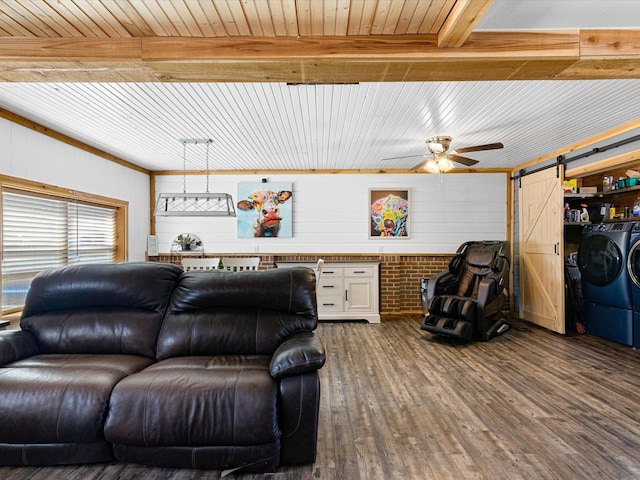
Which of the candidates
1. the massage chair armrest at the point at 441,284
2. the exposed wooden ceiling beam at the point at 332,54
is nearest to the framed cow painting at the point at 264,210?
the massage chair armrest at the point at 441,284

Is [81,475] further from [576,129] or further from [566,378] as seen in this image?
[576,129]

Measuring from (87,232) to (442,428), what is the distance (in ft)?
15.7

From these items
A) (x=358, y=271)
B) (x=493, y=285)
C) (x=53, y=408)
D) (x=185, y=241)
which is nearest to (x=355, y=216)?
(x=358, y=271)

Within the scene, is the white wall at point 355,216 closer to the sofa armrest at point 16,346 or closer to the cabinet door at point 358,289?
the cabinet door at point 358,289

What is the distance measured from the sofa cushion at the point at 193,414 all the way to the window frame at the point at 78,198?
254 cm

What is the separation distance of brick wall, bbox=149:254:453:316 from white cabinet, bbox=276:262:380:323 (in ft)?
1.37

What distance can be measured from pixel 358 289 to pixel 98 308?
3823 mm

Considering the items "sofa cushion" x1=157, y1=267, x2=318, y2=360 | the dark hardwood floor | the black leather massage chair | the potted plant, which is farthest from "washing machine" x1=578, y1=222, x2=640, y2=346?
the potted plant

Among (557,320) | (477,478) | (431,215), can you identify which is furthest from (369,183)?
(477,478)

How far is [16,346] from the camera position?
2.32m

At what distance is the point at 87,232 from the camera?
470 centimetres

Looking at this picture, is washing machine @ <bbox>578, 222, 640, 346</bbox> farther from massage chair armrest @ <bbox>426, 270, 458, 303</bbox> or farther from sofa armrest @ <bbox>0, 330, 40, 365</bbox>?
sofa armrest @ <bbox>0, 330, 40, 365</bbox>

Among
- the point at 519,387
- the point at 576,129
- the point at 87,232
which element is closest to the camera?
the point at 519,387

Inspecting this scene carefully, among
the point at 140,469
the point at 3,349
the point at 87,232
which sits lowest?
the point at 140,469
